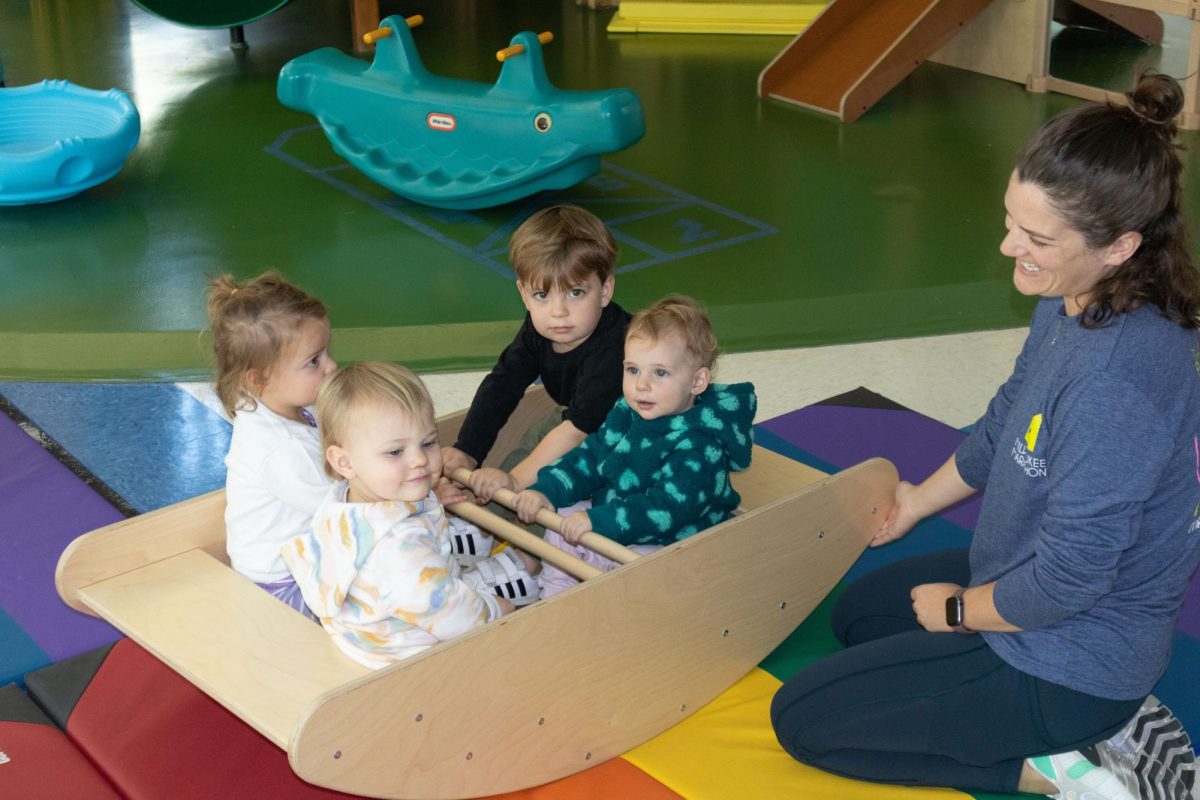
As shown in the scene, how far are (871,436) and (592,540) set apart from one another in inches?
46.3

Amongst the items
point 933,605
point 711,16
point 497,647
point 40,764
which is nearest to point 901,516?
point 933,605

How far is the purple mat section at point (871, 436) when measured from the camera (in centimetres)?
305

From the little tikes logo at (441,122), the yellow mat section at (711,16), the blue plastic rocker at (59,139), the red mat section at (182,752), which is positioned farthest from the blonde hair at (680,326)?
the yellow mat section at (711,16)

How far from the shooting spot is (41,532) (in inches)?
109

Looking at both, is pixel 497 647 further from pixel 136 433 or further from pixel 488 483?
pixel 136 433

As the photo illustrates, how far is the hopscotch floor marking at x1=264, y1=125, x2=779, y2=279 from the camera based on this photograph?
169 inches

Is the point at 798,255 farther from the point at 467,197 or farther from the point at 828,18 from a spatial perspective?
the point at 828,18

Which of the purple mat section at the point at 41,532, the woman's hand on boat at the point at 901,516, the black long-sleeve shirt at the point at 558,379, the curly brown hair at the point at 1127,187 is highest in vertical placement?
the curly brown hair at the point at 1127,187

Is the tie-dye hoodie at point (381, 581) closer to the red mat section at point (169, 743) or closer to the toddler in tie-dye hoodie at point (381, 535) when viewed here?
the toddler in tie-dye hoodie at point (381, 535)

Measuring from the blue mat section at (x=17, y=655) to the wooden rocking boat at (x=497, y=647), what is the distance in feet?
0.79

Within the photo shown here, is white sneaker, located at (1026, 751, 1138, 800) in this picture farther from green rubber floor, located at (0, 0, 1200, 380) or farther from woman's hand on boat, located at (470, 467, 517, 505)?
green rubber floor, located at (0, 0, 1200, 380)

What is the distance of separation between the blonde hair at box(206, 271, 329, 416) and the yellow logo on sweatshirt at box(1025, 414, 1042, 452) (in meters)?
1.11

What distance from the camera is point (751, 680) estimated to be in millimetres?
2363

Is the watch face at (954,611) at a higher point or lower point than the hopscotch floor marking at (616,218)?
higher
